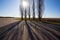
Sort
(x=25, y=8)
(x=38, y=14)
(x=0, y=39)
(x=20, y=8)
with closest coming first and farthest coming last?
(x=0, y=39) < (x=38, y=14) < (x=25, y=8) < (x=20, y=8)

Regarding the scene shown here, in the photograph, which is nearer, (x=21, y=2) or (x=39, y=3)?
(x=39, y=3)

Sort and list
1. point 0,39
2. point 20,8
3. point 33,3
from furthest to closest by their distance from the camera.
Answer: point 20,8
point 33,3
point 0,39

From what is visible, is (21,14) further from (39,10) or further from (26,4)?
(39,10)

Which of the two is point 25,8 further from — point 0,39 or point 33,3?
point 0,39

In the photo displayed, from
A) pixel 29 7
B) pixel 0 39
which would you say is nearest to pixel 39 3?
pixel 29 7

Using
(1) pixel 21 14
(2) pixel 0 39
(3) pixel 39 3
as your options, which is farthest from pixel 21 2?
(2) pixel 0 39

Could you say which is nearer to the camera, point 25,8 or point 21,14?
point 25,8

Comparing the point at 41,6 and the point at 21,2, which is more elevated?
the point at 21,2

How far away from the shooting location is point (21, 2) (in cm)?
4122

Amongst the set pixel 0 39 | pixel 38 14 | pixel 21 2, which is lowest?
pixel 0 39

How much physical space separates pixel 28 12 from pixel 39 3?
9.25 m

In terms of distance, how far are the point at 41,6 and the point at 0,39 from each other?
87.3ft

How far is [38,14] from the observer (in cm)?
3191

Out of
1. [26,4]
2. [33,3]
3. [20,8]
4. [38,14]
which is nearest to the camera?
[38,14]
